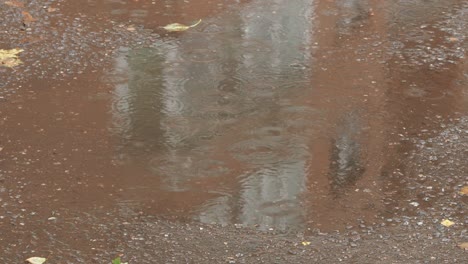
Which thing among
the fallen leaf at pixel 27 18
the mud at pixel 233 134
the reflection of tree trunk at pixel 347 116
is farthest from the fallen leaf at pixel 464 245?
the fallen leaf at pixel 27 18

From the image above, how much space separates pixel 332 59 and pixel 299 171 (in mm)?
2047

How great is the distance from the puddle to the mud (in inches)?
0.6

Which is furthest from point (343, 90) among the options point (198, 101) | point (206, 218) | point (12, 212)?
point (12, 212)

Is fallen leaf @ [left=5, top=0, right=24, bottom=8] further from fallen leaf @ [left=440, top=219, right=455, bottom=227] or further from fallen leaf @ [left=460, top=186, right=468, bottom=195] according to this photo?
fallen leaf @ [left=440, top=219, right=455, bottom=227]

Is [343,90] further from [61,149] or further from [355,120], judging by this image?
[61,149]

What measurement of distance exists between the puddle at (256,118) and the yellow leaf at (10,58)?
60 centimetres

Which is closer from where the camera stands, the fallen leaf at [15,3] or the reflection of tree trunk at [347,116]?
the reflection of tree trunk at [347,116]

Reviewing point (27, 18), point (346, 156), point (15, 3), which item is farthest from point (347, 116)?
point (15, 3)

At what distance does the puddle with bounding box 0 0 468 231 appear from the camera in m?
5.38

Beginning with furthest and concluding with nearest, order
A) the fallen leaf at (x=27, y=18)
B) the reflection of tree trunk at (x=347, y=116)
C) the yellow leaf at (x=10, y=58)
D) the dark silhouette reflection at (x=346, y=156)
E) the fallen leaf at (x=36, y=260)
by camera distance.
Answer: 1. the fallen leaf at (x=27, y=18)
2. the yellow leaf at (x=10, y=58)
3. the dark silhouette reflection at (x=346, y=156)
4. the reflection of tree trunk at (x=347, y=116)
5. the fallen leaf at (x=36, y=260)

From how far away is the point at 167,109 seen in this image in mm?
6531

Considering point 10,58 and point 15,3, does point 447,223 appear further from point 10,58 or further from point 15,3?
point 15,3

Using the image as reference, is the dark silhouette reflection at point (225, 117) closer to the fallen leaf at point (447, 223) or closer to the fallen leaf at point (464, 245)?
the fallen leaf at point (447, 223)

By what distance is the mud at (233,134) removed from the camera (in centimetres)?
497
